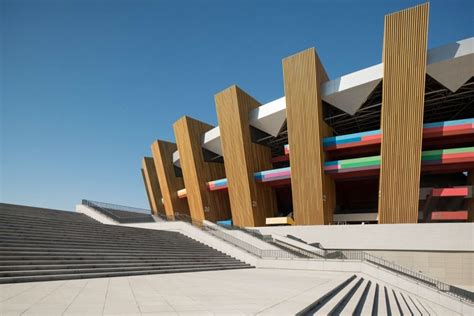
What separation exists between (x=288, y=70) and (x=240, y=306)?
81.2ft

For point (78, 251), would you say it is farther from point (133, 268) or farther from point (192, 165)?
point (192, 165)

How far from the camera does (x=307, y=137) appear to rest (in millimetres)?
28078

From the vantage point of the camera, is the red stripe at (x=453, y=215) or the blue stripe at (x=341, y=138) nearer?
the red stripe at (x=453, y=215)

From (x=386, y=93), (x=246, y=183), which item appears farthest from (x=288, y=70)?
(x=246, y=183)

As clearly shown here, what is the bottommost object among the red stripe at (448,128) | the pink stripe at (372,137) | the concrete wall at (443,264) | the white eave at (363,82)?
the concrete wall at (443,264)

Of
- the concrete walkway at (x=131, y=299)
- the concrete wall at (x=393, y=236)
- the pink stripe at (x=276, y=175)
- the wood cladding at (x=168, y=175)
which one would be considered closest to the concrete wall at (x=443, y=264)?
the concrete wall at (x=393, y=236)

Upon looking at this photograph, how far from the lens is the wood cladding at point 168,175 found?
4722 centimetres

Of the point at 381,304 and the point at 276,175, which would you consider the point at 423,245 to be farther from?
the point at 381,304

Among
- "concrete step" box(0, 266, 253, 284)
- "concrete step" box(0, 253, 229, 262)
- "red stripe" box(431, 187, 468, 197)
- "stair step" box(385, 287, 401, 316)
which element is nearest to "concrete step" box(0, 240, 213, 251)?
"concrete step" box(0, 253, 229, 262)

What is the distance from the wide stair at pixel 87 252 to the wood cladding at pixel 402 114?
43.5 feet

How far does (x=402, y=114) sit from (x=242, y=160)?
1491 centimetres

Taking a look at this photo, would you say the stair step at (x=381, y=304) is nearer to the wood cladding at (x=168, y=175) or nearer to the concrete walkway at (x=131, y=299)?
the concrete walkway at (x=131, y=299)

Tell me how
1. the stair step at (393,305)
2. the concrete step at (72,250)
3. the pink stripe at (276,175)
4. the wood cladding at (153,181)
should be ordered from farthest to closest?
the wood cladding at (153,181), the pink stripe at (276,175), the concrete step at (72,250), the stair step at (393,305)

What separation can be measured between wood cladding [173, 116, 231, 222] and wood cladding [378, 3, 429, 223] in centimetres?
2029
